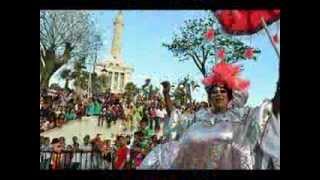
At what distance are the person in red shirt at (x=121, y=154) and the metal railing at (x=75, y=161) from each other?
0.11 ft

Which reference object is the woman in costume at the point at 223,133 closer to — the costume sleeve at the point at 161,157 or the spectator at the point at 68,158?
the costume sleeve at the point at 161,157

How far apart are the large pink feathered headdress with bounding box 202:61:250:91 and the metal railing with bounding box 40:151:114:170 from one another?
0.63 metres

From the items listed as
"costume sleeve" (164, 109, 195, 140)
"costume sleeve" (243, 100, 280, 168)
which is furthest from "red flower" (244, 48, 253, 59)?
"costume sleeve" (164, 109, 195, 140)

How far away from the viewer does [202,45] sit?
2.80 meters

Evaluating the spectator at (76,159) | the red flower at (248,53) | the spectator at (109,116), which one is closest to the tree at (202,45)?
the red flower at (248,53)

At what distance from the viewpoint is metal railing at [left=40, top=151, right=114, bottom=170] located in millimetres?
2779

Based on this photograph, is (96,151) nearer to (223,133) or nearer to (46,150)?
(46,150)

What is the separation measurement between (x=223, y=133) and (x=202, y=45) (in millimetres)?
446

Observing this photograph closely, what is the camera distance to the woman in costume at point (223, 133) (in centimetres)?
279

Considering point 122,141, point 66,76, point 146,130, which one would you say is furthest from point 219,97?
point 66,76

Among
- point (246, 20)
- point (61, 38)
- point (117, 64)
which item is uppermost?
point (246, 20)
